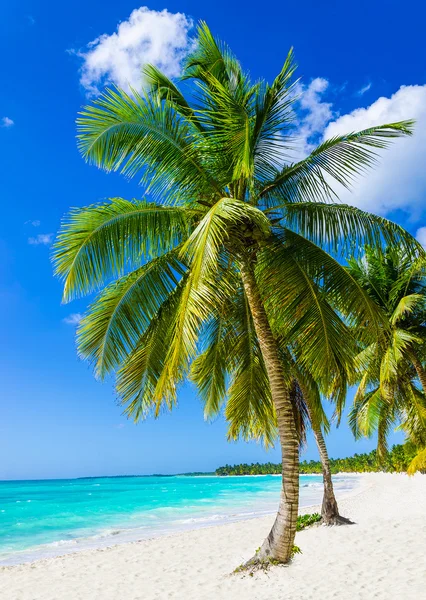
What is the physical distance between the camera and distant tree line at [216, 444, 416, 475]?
33.9m

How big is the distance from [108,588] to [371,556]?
13.8 feet

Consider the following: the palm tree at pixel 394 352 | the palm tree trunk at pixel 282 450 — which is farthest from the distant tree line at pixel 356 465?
the palm tree trunk at pixel 282 450

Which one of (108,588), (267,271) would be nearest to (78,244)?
(267,271)

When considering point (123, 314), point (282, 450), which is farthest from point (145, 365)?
point (282, 450)

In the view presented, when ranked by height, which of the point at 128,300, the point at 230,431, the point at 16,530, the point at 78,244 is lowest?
the point at 16,530

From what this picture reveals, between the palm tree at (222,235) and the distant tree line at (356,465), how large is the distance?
10.4 meters

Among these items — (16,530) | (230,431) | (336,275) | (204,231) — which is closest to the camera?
(204,231)

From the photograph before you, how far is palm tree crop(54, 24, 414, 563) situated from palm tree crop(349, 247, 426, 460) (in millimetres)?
5671

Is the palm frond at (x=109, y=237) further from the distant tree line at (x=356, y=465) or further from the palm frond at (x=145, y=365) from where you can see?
the distant tree line at (x=356, y=465)

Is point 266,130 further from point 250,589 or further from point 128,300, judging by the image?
point 250,589

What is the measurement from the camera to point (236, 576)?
6715mm

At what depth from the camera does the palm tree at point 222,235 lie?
648 centimetres

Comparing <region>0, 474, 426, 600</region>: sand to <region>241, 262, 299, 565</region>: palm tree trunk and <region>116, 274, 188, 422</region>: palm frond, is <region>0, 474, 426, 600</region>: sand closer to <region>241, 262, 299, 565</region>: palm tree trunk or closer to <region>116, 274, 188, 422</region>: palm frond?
<region>241, 262, 299, 565</region>: palm tree trunk

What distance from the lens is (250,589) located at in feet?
20.1
